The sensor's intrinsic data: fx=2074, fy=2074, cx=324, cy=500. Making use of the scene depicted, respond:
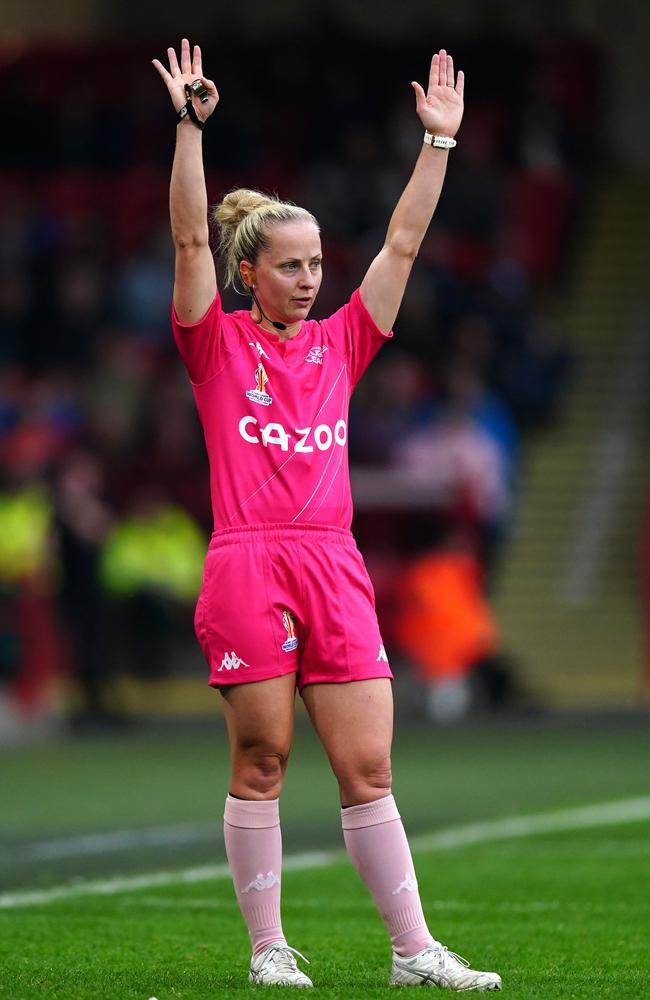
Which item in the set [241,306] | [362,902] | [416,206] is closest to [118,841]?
[362,902]

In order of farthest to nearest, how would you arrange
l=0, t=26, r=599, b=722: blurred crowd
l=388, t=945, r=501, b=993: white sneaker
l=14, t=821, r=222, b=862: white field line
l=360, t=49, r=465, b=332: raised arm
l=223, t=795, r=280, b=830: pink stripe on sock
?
1. l=0, t=26, r=599, b=722: blurred crowd
2. l=14, t=821, r=222, b=862: white field line
3. l=360, t=49, r=465, b=332: raised arm
4. l=223, t=795, r=280, b=830: pink stripe on sock
5. l=388, t=945, r=501, b=993: white sneaker

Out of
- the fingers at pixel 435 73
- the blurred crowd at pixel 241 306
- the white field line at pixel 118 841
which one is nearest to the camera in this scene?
the fingers at pixel 435 73

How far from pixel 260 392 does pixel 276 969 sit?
1.63 meters

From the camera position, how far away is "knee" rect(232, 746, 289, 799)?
5844mm

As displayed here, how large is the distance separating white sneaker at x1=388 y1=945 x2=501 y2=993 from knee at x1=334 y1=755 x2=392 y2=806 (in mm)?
454

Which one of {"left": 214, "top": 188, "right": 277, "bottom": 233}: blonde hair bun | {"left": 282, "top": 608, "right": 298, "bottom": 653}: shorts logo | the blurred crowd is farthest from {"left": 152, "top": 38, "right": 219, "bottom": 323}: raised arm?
the blurred crowd

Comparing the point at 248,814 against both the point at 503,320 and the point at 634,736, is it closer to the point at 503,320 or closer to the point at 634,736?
the point at 634,736

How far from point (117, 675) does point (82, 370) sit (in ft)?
14.5

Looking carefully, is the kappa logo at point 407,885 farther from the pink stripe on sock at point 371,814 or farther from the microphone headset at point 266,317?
the microphone headset at point 266,317

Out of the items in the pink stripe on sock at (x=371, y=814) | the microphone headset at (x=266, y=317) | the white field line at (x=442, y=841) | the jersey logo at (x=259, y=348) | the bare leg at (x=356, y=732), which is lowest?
the white field line at (x=442, y=841)

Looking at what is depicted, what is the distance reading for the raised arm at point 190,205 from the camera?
5742mm

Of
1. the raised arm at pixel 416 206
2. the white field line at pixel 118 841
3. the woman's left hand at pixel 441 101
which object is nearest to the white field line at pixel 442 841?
the white field line at pixel 118 841

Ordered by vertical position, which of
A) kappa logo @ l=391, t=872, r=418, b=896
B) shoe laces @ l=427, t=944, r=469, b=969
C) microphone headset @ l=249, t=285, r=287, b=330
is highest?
microphone headset @ l=249, t=285, r=287, b=330

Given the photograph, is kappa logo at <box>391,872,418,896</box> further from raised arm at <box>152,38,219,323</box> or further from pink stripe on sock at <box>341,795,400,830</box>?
raised arm at <box>152,38,219,323</box>
